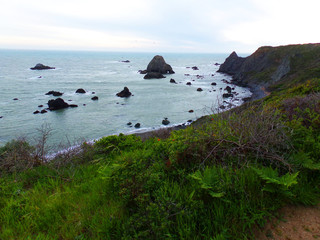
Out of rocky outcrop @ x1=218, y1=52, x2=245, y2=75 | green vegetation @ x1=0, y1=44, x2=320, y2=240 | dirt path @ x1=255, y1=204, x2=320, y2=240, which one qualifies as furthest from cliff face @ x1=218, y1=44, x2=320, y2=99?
dirt path @ x1=255, y1=204, x2=320, y2=240

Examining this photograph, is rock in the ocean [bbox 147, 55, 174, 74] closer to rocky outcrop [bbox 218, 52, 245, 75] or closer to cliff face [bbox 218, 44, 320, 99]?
rocky outcrop [bbox 218, 52, 245, 75]

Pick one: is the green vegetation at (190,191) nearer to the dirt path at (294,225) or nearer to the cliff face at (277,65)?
the dirt path at (294,225)

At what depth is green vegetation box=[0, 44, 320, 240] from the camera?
234 centimetres

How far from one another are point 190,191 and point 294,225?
1.27 metres

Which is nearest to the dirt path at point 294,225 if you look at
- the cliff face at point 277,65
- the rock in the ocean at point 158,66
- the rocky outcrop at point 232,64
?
the cliff face at point 277,65

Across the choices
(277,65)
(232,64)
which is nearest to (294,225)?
(277,65)

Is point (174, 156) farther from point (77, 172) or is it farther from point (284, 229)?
point (77, 172)

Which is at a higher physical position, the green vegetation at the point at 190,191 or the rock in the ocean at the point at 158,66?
the green vegetation at the point at 190,191

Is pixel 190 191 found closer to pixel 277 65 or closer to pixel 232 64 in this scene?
pixel 277 65

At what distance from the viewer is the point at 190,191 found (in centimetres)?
275

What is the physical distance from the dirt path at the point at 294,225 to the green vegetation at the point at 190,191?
0.10 metres

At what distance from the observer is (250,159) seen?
3201 mm

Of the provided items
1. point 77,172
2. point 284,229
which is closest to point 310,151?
point 284,229

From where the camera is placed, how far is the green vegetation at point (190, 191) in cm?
234
